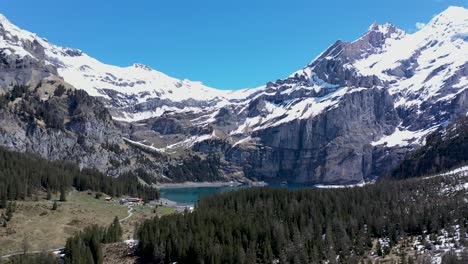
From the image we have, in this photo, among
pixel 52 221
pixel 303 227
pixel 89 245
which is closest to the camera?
pixel 89 245

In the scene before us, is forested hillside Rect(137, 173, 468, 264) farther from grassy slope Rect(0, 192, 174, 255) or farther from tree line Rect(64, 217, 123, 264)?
grassy slope Rect(0, 192, 174, 255)

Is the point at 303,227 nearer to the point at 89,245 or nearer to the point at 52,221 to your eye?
the point at 89,245

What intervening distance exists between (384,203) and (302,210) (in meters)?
28.7

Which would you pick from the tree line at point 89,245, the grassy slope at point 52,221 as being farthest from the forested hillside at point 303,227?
the grassy slope at point 52,221

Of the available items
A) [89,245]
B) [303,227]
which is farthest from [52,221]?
[303,227]

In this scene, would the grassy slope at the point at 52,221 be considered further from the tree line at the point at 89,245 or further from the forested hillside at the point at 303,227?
the forested hillside at the point at 303,227

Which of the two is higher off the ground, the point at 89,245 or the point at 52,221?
the point at 52,221

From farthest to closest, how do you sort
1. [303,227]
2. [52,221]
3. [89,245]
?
[52,221] → [303,227] → [89,245]

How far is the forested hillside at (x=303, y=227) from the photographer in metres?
118

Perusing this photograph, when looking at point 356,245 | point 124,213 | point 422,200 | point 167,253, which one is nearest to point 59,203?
point 124,213

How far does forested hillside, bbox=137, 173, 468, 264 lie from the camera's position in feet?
387

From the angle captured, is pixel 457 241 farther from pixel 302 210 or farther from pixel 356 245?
pixel 302 210

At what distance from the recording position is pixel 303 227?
13588 centimetres

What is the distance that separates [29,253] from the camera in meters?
124
